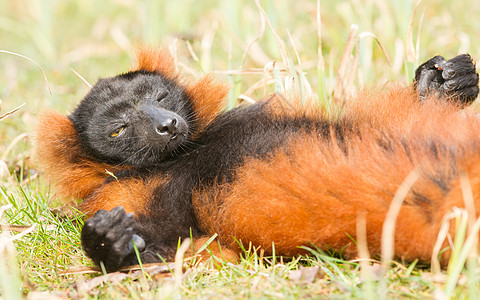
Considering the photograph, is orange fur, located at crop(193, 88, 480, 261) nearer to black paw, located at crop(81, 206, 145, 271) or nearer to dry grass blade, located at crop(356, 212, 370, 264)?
dry grass blade, located at crop(356, 212, 370, 264)

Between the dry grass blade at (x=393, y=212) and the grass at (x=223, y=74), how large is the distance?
131mm

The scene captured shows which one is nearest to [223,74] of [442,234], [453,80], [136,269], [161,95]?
[161,95]

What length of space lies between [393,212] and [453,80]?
155 cm

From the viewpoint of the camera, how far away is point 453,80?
3.48 m

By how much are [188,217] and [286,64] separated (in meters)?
1.68

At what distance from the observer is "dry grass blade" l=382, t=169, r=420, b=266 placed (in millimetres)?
2240

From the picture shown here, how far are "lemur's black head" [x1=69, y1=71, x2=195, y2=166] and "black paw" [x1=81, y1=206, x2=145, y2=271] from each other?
2.23ft

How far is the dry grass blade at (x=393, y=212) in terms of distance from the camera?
2.24 m

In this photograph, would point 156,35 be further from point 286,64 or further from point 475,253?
point 475,253

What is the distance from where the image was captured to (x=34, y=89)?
22.2 feet

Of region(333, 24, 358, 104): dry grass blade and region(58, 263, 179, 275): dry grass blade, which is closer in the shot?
region(58, 263, 179, 275): dry grass blade

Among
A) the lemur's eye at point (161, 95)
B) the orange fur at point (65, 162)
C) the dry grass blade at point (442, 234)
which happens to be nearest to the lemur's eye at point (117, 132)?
the orange fur at point (65, 162)

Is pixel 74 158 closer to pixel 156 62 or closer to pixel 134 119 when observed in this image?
pixel 134 119

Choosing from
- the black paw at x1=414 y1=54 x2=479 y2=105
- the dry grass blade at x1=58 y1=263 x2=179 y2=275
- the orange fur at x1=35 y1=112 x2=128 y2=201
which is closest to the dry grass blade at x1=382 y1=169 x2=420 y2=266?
the dry grass blade at x1=58 y1=263 x2=179 y2=275
